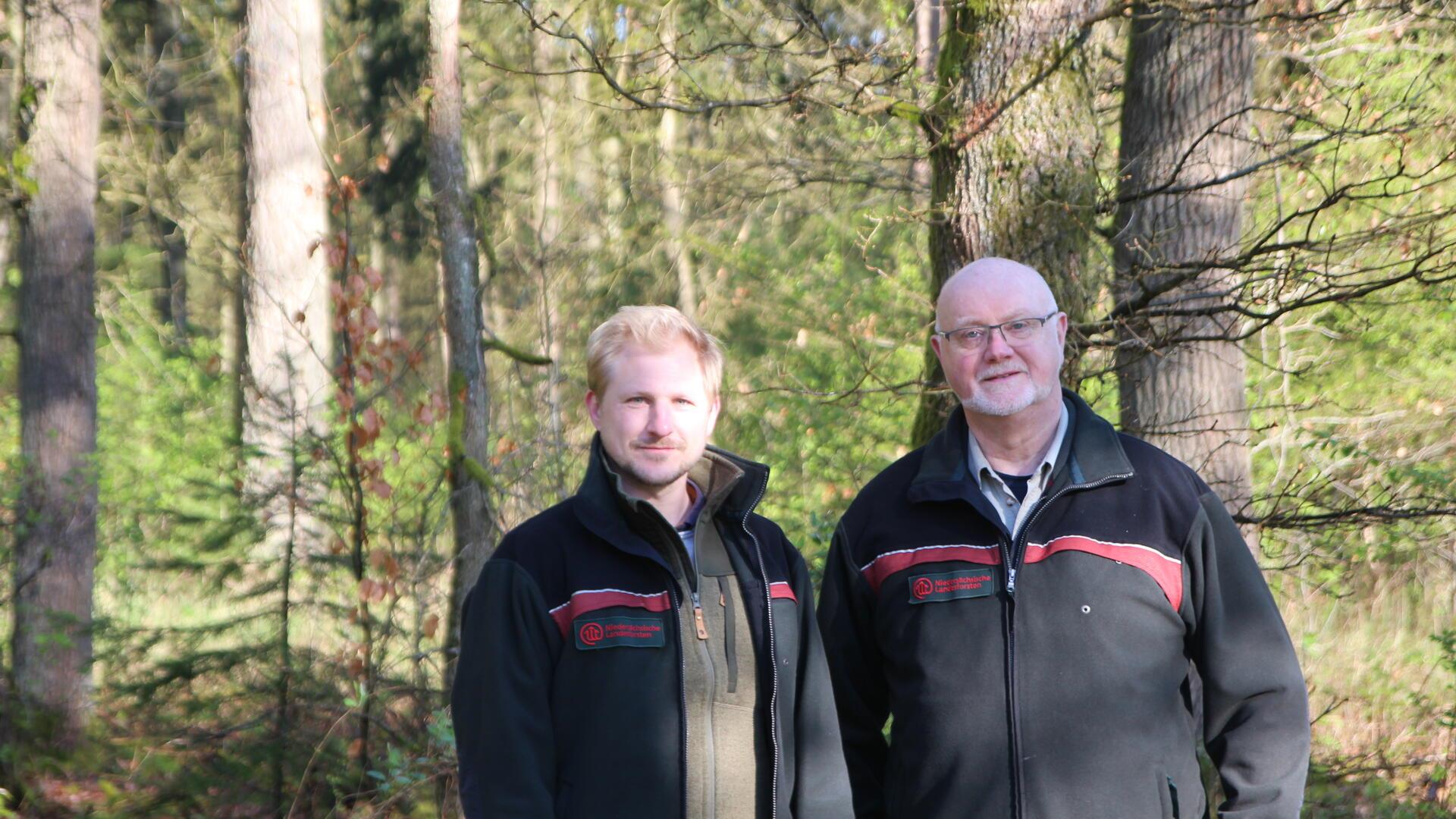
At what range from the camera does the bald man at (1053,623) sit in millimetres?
2754

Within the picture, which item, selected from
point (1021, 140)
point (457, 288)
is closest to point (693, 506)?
point (1021, 140)

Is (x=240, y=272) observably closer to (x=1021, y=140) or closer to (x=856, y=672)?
(x=1021, y=140)

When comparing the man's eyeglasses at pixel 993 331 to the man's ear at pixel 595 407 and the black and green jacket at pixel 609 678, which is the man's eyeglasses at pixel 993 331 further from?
the man's ear at pixel 595 407

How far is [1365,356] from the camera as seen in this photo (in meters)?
9.61

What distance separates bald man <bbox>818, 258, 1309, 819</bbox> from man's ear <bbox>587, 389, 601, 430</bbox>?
31.5 inches

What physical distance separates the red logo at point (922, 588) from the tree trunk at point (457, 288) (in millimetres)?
4251

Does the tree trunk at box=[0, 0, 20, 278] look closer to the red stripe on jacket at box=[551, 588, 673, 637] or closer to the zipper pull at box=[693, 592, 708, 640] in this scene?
the red stripe on jacket at box=[551, 588, 673, 637]

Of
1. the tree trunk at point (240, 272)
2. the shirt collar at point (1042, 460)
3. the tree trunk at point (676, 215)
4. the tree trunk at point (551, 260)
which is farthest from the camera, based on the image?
the tree trunk at point (676, 215)

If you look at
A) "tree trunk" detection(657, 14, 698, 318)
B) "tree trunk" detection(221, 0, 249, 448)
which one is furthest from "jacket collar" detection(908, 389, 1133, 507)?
"tree trunk" detection(657, 14, 698, 318)

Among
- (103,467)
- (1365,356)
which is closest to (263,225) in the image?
(103,467)

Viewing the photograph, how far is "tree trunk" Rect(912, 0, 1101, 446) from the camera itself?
4.89 m

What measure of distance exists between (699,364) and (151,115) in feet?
39.0

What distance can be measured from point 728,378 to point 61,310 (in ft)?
19.2

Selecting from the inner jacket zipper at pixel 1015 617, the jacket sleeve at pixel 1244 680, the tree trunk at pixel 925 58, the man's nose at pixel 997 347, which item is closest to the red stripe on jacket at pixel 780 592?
the inner jacket zipper at pixel 1015 617
